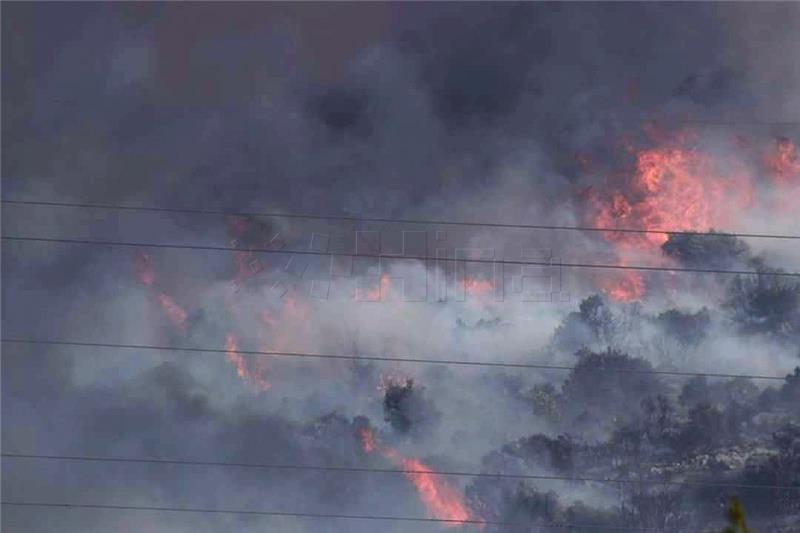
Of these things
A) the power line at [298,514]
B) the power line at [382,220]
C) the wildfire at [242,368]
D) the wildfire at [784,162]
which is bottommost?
the power line at [298,514]

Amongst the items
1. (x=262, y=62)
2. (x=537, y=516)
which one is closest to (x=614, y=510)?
(x=537, y=516)

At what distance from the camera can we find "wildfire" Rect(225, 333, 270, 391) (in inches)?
652

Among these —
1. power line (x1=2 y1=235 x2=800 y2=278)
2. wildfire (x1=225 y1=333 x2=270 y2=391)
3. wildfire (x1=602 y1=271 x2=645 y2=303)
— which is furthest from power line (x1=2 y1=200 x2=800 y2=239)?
wildfire (x1=225 y1=333 x2=270 y2=391)

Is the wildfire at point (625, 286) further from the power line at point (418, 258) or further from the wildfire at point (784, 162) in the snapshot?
the wildfire at point (784, 162)

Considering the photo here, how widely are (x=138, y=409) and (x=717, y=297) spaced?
8.87 metres

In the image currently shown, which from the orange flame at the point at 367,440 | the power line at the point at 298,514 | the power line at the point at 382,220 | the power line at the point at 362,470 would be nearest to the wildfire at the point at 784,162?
the power line at the point at 382,220

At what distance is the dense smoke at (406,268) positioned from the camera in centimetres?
1639

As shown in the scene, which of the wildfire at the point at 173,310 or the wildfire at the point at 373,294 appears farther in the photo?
the wildfire at the point at 373,294

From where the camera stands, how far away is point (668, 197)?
17203 millimetres

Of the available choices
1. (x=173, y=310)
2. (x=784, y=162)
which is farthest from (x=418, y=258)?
(x=784, y=162)

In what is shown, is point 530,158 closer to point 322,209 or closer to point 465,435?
point 322,209

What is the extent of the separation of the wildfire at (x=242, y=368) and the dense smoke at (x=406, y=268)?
1.4 inches

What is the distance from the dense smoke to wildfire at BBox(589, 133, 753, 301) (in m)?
0.04

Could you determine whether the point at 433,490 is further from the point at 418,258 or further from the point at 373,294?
the point at 418,258
